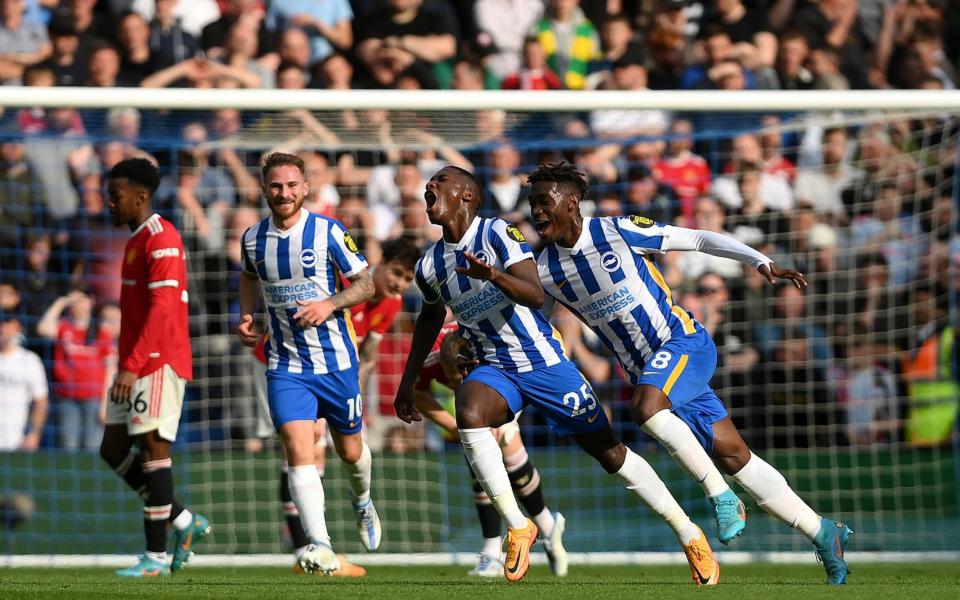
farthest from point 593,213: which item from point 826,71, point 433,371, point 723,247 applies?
point 723,247

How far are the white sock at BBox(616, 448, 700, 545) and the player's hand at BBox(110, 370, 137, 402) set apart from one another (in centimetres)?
275

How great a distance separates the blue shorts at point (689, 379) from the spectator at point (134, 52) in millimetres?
7539

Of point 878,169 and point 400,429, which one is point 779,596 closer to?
point 400,429

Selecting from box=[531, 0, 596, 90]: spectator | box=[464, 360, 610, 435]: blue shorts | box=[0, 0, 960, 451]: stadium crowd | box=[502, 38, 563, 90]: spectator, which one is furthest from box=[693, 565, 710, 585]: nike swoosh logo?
box=[531, 0, 596, 90]: spectator

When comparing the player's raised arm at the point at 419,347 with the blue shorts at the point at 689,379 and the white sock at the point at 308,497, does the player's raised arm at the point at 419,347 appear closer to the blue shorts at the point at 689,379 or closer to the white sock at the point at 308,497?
the white sock at the point at 308,497

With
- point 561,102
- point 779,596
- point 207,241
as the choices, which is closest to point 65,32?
point 207,241

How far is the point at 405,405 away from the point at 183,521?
5.79ft

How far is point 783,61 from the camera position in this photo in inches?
533

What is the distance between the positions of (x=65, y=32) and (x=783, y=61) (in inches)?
274

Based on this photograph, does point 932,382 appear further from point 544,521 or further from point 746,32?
point 746,32

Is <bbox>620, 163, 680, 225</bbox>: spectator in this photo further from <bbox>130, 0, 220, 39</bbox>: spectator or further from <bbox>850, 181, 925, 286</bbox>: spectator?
<bbox>130, 0, 220, 39</bbox>: spectator

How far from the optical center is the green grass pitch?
612 centimetres

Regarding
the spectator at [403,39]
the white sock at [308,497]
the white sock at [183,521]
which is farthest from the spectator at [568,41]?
the white sock at [308,497]

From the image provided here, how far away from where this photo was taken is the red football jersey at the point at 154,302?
774 cm
